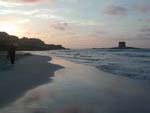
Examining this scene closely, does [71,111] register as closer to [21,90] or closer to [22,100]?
[22,100]

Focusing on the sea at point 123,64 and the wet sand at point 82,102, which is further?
the sea at point 123,64

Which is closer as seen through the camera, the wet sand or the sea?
the wet sand

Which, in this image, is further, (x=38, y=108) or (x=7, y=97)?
(x=7, y=97)

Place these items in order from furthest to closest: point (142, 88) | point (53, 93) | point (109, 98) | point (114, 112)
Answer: point (142, 88), point (53, 93), point (109, 98), point (114, 112)

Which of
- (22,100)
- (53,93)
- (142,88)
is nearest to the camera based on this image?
(22,100)

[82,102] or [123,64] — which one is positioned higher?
[82,102]

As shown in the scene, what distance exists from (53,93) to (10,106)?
307cm

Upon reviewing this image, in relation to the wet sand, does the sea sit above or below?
below

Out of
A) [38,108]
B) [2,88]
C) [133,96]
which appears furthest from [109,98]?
[2,88]

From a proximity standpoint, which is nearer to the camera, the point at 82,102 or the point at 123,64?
the point at 82,102

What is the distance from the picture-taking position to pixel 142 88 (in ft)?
44.4

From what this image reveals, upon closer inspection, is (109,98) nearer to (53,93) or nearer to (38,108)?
(53,93)

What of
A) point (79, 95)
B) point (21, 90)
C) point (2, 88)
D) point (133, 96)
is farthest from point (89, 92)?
point (2, 88)

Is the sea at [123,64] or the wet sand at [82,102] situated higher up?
the wet sand at [82,102]
